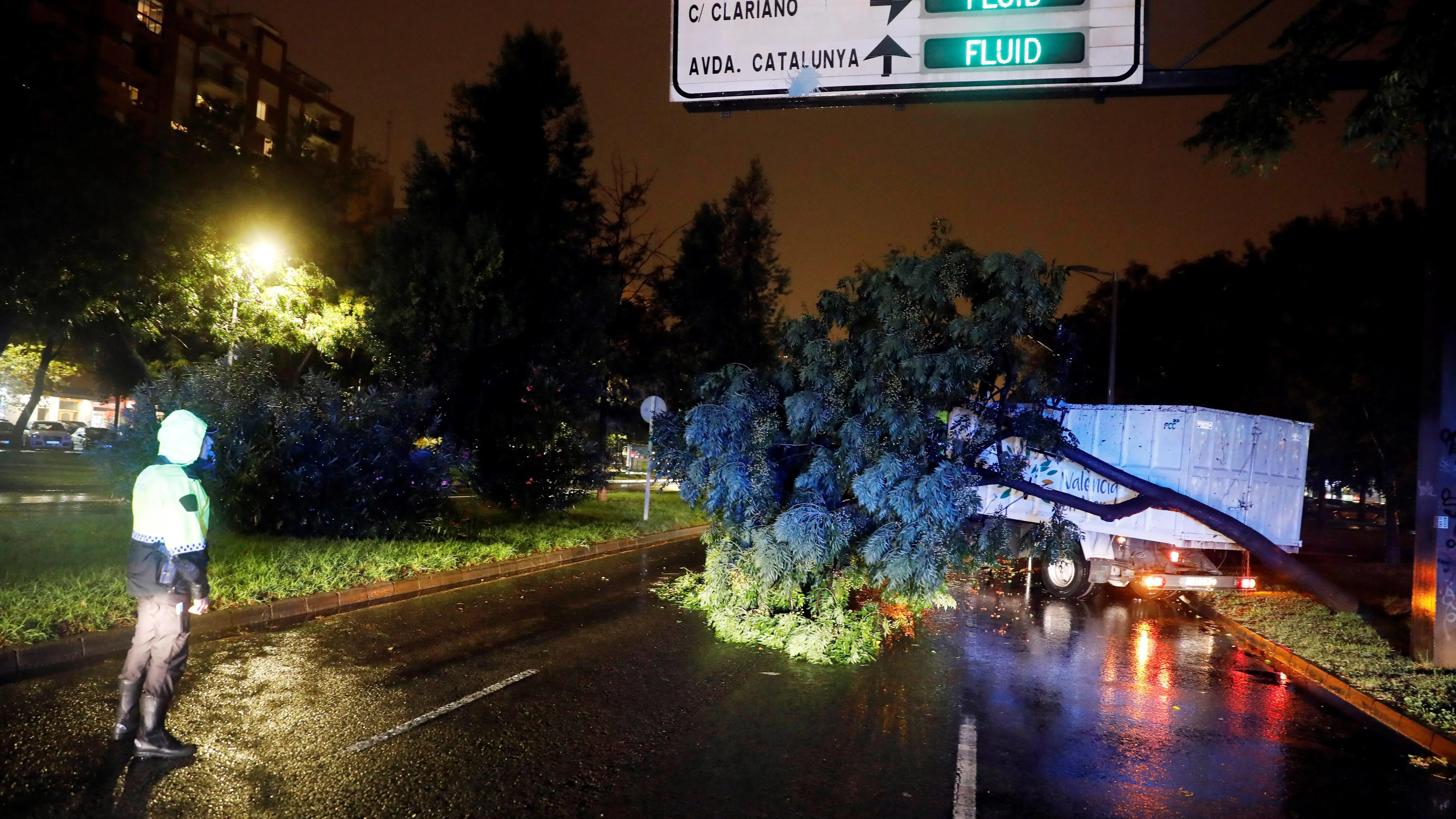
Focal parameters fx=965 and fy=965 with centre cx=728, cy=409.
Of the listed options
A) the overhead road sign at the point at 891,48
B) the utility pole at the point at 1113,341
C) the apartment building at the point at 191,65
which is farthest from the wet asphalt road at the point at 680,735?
the apartment building at the point at 191,65

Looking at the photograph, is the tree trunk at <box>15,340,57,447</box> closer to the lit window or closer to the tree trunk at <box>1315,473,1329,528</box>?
the lit window

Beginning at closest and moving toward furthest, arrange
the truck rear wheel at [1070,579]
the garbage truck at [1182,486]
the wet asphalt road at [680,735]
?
the wet asphalt road at [680,735] < the garbage truck at [1182,486] < the truck rear wheel at [1070,579]

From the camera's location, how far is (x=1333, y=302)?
18766 mm

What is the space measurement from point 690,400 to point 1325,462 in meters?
18.8

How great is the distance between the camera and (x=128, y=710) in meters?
5.48

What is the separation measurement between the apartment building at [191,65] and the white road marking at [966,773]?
134 ft

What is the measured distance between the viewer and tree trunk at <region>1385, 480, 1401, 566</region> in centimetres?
2034

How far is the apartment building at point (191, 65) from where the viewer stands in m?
48.4

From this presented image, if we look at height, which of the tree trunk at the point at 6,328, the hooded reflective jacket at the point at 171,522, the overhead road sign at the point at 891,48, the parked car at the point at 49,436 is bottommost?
the parked car at the point at 49,436

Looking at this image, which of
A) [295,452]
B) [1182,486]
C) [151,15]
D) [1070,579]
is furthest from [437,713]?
[151,15]

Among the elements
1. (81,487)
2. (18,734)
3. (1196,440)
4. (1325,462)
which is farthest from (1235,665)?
(81,487)

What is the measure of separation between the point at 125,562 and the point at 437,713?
618cm

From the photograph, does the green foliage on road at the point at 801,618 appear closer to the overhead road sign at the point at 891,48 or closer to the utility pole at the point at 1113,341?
the overhead road sign at the point at 891,48

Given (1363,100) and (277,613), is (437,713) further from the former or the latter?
(1363,100)
